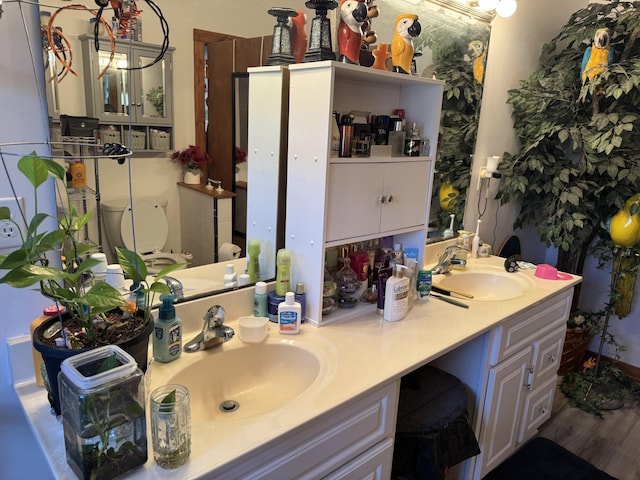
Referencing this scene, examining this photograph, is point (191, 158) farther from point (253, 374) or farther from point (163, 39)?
point (253, 374)

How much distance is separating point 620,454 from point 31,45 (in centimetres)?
282

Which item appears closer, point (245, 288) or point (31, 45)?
point (31, 45)

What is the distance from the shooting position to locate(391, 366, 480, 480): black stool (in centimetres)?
140

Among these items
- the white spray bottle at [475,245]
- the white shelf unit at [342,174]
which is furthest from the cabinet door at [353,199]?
the white spray bottle at [475,245]

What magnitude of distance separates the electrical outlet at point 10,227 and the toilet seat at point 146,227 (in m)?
0.25

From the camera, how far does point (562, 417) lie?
2479 mm

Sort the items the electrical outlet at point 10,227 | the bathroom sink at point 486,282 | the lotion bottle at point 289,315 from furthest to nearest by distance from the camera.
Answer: the bathroom sink at point 486,282 → the lotion bottle at point 289,315 → the electrical outlet at point 10,227

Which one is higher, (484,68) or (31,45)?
(484,68)

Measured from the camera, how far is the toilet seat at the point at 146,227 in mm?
1268

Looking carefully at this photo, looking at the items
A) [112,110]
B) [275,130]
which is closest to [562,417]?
[275,130]

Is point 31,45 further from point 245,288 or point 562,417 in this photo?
point 562,417

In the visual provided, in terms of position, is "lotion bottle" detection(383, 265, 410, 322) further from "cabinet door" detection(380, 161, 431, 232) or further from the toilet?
the toilet

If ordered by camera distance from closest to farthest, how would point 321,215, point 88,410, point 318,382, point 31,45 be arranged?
1. point 88,410
2. point 31,45
3. point 318,382
4. point 321,215

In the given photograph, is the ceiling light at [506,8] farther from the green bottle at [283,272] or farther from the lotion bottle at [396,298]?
the green bottle at [283,272]
